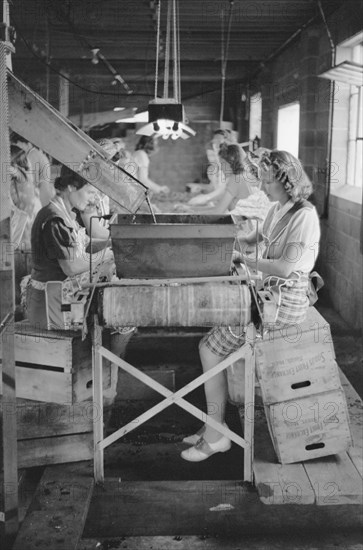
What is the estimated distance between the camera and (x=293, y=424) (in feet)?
12.6

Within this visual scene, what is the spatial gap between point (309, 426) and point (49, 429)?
4.77 feet

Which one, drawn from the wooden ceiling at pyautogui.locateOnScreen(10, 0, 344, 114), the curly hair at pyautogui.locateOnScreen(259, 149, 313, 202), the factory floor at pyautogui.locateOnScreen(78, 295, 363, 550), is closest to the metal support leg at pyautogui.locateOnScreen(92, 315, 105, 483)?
the factory floor at pyautogui.locateOnScreen(78, 295, 363, 550)

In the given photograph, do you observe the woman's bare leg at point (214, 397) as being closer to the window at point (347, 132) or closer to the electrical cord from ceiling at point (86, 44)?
the window at point (347, 132)

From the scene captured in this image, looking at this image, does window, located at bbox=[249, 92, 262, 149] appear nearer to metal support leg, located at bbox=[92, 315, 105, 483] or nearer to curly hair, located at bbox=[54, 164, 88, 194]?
curly hair, located at bbox=[54, 164, 88, 194]

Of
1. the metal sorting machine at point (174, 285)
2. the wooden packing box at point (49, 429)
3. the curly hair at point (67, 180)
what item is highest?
the curly hair at point (67, 180)

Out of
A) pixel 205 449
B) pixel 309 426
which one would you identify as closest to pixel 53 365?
pixel 205 449

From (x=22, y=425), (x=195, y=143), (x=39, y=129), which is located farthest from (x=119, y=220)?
(x=195, y=143)

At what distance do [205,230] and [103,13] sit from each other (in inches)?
253

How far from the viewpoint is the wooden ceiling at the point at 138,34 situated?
8.32 meters

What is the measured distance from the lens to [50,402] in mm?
3889

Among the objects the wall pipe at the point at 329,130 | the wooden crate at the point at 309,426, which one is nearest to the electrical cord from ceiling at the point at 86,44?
the wall pipe at the point at 329,130

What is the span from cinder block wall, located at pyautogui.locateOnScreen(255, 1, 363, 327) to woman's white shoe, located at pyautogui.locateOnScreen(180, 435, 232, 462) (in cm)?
304

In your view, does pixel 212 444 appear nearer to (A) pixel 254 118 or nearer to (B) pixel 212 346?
(B) pixel 212 346

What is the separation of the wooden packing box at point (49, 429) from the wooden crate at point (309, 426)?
1.05 metres
